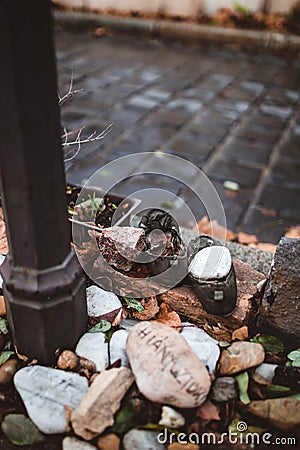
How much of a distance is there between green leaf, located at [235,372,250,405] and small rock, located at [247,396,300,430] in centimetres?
2

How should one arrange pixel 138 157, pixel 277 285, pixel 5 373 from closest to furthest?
pixel 5 373 → pixel 277 285 → pixel 138 157

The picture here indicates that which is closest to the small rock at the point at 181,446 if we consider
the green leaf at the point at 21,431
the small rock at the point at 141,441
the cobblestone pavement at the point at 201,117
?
the small rock at the point at 141,441

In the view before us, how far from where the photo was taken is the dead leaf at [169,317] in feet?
5.74

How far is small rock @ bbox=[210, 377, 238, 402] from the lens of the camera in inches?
60.1

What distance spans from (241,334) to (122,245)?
0.51 meters

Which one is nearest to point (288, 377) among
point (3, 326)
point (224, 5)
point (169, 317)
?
point (169, 317)

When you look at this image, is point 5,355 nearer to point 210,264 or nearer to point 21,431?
point 21,431

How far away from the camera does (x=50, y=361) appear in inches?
63.5

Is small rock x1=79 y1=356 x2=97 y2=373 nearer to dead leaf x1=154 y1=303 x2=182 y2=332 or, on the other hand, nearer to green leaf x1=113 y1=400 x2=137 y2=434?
green leaf x1=113 y1=400 x2=137 y2=434

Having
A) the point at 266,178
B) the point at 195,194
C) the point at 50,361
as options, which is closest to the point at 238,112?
the point at 266,178

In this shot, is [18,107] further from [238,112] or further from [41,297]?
[238,112]

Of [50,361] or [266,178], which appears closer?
[50,361]

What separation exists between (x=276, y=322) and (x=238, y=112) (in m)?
3.13

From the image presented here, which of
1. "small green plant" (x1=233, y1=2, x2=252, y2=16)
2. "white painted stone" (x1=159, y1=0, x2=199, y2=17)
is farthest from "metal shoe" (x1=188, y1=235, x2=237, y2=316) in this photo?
"white painted stone" (x1=159, y1=0, x2=199, y2=17)
